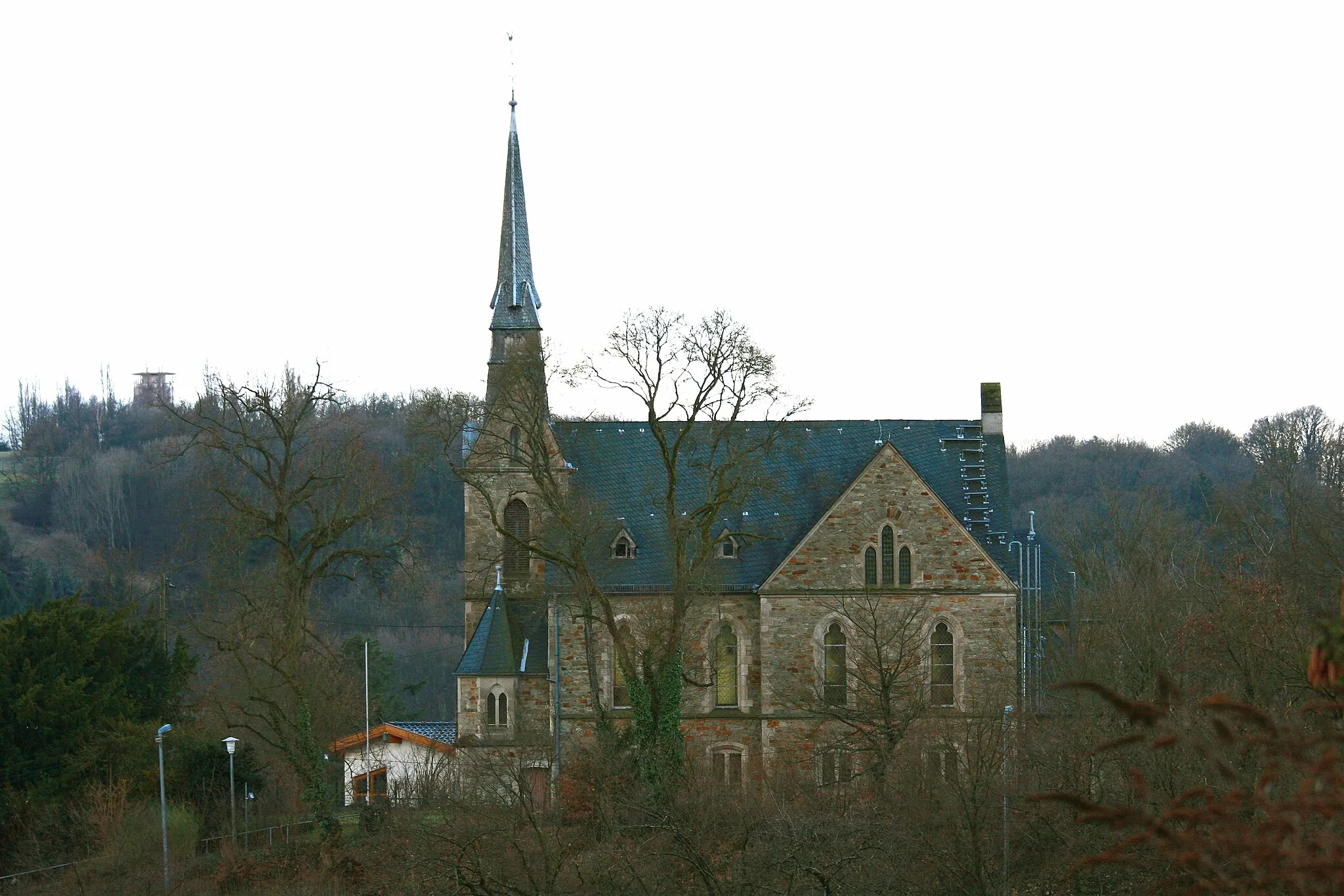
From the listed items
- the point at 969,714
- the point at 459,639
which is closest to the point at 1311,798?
the point at 969,714

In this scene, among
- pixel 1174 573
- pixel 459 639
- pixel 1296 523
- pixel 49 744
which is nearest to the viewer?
pixel 49 744

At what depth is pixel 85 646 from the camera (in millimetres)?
35844

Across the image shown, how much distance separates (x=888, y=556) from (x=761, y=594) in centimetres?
336

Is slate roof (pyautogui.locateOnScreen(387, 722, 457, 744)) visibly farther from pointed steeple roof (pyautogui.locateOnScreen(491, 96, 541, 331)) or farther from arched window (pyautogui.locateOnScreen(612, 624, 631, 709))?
pointed steeple roof (pyautogui.locateOnScreen(491, 96, 541, 331))

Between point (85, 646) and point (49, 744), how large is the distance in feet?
9.74

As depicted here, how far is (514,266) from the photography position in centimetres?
4219

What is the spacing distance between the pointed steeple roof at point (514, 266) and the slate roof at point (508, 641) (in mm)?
7400

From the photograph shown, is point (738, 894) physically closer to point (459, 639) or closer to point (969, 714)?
point (969, 714)

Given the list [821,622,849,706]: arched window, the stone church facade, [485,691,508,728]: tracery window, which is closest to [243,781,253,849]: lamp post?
the stone church facade

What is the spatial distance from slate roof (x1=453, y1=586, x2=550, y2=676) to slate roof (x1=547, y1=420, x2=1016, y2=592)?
4.26ft

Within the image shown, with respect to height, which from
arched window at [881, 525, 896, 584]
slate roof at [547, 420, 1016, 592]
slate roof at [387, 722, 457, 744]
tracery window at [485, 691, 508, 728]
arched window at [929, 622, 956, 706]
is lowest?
slate roof at [387, 722, 457, 744]

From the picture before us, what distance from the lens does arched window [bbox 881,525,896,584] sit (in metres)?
38.5

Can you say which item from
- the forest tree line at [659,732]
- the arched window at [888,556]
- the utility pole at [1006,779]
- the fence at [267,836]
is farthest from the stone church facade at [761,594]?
the utility pole at [1006,779]

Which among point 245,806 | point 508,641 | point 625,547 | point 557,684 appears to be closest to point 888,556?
point 625,547
